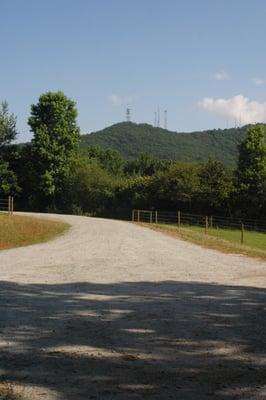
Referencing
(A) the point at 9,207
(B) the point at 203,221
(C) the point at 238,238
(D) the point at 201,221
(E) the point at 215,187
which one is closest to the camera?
(A) the point at 9,207

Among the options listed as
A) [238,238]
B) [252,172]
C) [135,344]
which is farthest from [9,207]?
[135,344]

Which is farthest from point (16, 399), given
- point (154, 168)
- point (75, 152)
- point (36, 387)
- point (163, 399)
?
point (154, 168)

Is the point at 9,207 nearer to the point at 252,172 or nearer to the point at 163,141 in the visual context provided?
the point at 252,172

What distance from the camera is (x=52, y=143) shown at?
218ft

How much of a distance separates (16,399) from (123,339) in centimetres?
193

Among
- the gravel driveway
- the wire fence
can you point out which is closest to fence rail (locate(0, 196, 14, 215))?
the wire fence

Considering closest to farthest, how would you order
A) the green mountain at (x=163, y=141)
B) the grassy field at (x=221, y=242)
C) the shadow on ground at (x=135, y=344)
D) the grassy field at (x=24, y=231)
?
1. the shadow on ground at (x=135, y=344)
2. the grassy field at (x=221, y=242)
3. the grassy field at (x=24, y=231)
4. the green mountain at (x=163, y=141)

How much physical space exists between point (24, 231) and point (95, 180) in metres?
38.9

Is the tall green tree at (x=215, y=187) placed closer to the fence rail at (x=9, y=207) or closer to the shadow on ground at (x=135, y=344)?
the fence rail at (x=9, y=207)

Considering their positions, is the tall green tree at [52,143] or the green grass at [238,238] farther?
the tall green tree at [52,143]

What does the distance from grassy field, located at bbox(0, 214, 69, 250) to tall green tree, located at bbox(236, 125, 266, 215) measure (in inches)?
1126

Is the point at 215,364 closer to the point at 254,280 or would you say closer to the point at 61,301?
the point at 61,301

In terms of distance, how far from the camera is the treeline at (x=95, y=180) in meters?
57.5

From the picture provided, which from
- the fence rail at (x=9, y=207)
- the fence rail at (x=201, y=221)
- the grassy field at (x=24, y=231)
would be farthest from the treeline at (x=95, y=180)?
the grassy field at (x=24, y=231)
